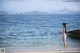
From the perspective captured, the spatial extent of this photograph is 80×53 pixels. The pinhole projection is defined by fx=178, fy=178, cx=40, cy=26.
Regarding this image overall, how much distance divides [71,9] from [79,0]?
8.1 inches

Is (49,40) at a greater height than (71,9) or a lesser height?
lesser

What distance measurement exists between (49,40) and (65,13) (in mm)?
539

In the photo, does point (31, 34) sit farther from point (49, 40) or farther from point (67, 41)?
point (67, 41)

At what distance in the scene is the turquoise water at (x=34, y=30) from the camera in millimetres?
2959

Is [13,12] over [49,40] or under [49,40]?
over

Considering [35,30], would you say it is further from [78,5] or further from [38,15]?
[78,5]

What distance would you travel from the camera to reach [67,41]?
9.84 ft

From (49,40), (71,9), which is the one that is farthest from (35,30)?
(71,9)

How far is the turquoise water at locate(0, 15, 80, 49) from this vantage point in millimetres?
2959

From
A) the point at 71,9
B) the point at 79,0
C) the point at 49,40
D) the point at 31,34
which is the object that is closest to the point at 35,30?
the point at 31,34

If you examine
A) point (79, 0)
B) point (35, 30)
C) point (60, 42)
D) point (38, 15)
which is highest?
point (79, 0)

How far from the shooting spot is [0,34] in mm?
2945

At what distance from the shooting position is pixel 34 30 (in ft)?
9.83

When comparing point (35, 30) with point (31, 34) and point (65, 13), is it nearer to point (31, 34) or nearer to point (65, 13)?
point (31, 34)
